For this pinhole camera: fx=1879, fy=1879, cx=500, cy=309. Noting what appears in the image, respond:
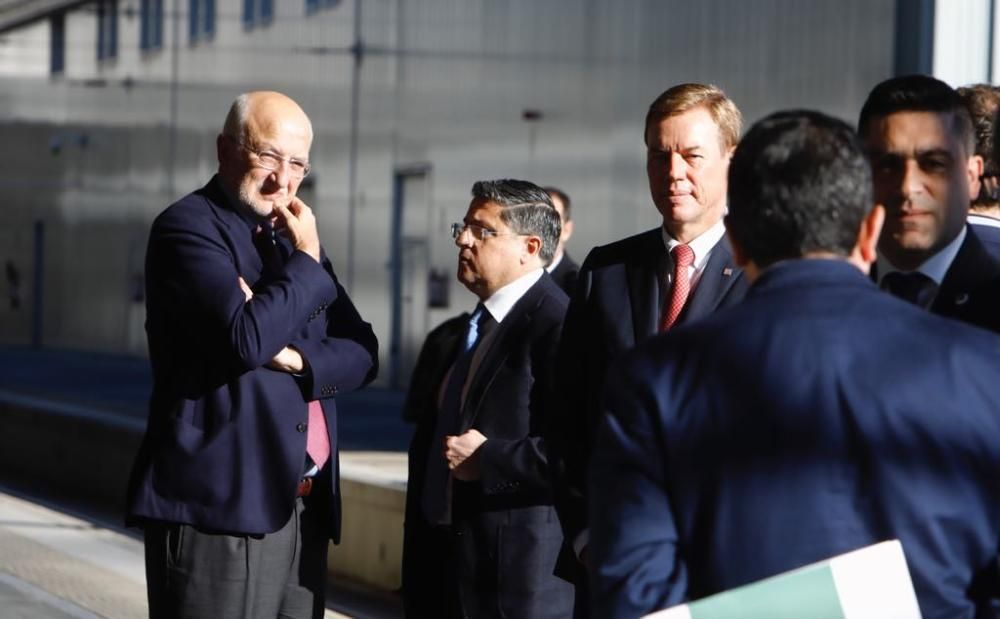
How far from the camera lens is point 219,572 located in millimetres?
4203

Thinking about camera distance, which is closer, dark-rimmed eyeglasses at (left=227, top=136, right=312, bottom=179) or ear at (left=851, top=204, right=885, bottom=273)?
ear at (left=851, top=204, right=885, bottom=273)

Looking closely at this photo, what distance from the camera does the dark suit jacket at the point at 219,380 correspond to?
4195 millimetres

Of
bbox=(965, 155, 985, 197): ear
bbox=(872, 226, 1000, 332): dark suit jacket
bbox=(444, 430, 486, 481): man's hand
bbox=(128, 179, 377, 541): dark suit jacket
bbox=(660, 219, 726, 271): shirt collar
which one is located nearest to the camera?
bbox=(872, 226, 1000, 332): dark suit jacket

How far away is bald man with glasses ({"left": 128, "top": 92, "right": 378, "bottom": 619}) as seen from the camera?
4.21 meters

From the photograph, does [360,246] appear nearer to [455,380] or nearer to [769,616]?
[455,380]

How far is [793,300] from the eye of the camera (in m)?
2.54

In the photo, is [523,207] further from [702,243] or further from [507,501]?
[702,243]

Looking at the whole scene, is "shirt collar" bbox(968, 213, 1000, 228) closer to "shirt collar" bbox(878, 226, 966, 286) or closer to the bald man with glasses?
"shirt collar" bbox(878, 226, 966, 286)

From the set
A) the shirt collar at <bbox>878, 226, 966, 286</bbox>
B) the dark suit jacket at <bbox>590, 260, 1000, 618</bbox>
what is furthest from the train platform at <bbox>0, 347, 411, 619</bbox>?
the dark suit jacket at <bbox>590, 260, 1000, 618</bbox>

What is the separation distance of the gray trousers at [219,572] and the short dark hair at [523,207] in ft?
3.60

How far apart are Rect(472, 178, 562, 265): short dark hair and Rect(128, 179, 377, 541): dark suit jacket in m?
0.77

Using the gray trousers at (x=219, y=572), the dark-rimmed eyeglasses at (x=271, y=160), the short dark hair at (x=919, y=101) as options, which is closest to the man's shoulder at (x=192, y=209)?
the dark-rimmed eyeglasses at (x=271, y=160)

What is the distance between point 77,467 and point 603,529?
41.1 ft

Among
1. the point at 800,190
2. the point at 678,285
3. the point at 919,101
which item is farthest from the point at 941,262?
the point at 678,285
